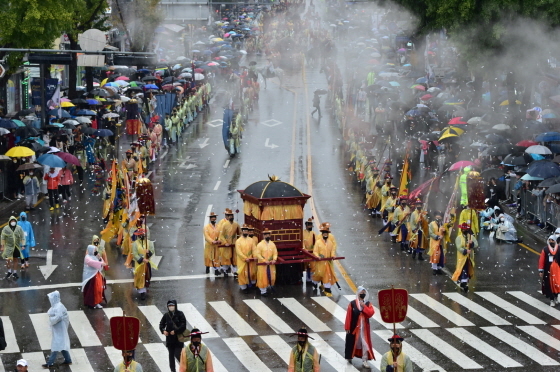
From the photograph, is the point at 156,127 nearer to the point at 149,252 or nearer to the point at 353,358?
the point at 149,252

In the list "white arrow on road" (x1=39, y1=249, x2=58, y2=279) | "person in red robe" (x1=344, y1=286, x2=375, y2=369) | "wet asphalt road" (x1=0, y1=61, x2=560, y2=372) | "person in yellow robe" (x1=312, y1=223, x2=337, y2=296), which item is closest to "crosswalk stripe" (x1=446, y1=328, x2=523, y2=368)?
"wet asphalt road" (x1=0, y1=61, x2=560, y2=372)

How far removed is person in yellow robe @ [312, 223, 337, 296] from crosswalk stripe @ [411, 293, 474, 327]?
69.5 inches

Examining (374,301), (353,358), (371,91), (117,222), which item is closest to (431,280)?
(374,301)

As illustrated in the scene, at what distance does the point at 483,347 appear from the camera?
65.8ft

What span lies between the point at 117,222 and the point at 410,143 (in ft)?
55.1

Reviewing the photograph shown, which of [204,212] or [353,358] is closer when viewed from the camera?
[353,358]

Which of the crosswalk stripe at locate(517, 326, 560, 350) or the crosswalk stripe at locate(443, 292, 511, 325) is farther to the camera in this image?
the crosswalk stripe at locate(443, 292, 511, 325)

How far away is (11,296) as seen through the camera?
929 inches

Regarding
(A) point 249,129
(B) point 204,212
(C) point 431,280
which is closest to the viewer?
(C) point 431,280

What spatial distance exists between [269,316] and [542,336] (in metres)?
5.16

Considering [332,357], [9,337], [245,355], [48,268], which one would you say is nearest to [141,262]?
[9,337]

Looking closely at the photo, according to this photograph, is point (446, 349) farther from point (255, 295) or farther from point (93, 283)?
point (93, 283)

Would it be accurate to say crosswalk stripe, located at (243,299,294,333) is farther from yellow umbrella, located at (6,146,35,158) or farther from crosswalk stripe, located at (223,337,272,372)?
yellow umbrella, located at (6,146,35,158)

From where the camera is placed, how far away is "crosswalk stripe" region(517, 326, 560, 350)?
20281 mm
